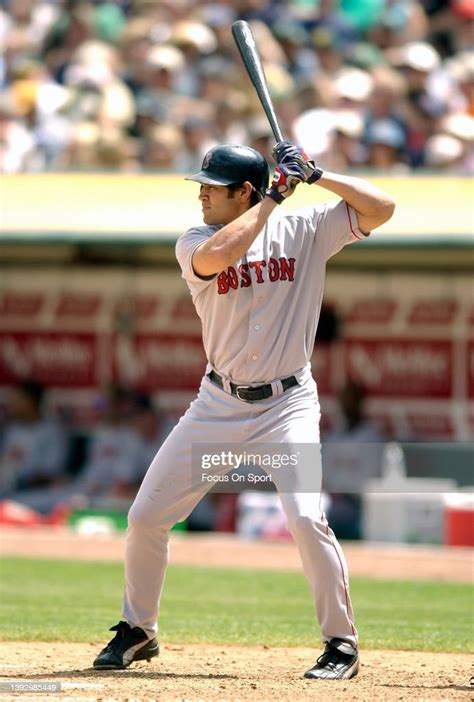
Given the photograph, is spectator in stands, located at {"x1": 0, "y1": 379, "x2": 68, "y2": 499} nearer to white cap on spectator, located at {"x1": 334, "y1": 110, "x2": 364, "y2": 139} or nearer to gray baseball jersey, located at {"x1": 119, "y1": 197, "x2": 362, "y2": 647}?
white cap on spectator, located at {"x1": 334, "y1": 110, "x2": 364, "y2": 139}

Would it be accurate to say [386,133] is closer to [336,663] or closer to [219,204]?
[219,204]

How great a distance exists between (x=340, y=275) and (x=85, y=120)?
2584 millimetres

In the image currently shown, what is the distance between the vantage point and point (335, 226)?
5008mm

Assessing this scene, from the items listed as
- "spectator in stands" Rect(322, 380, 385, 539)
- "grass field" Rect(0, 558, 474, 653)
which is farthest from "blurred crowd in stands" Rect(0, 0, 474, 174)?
"grass field" Rect(0, 558, 474, 653)

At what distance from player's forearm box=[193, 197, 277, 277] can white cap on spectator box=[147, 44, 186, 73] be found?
7778mm

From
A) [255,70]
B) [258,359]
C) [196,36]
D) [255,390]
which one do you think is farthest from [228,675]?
[196,36]

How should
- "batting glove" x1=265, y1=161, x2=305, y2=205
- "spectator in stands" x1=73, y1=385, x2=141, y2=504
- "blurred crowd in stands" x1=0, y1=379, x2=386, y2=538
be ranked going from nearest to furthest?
"batting glove" x1=265, y1=161, x2=305, y2=205
"blurred crowd in stands" x1=0, y1=379, x2=386, y2=538
"spectator in stands" x1=73, y1=385, x2=141, y2=504

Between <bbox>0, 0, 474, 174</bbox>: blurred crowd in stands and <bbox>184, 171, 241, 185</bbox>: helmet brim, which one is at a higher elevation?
<bbox>0, 0, 474, 174</bbox>: blurred crowd in stands

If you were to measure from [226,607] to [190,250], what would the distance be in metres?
3.18

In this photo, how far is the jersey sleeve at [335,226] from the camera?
4988 mm

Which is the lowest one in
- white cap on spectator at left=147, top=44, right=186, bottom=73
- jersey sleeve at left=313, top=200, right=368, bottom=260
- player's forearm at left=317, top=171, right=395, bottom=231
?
jersey sleeve at left=313, top=200, right=368, bottom=260

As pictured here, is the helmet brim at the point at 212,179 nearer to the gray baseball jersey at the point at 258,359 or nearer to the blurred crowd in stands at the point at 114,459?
the gray baseball jersey at the point at 258,359

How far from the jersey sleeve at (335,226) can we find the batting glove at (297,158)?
0.23 m

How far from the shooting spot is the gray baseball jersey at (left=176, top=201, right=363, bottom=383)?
4.94 metres
